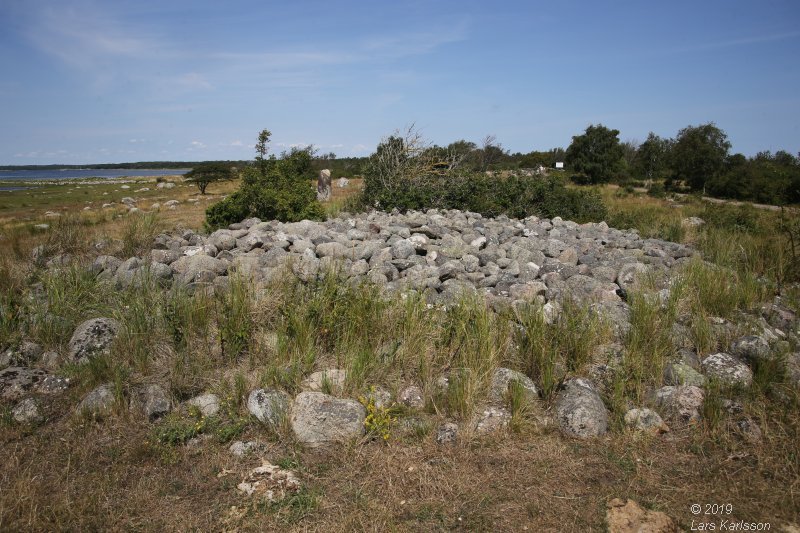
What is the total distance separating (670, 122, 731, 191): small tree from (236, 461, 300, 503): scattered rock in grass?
40.0m

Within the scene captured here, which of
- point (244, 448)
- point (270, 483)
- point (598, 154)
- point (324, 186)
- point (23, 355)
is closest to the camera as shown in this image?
point (270, 483)

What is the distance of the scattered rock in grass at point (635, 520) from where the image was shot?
2.82 metres

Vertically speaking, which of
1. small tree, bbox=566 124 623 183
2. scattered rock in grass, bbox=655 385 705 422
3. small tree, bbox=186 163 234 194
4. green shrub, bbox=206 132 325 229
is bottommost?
scattered rock in grass, bbox=655 385 705 422

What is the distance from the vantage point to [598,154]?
42438 mm

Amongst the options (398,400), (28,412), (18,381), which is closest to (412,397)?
(398,400)

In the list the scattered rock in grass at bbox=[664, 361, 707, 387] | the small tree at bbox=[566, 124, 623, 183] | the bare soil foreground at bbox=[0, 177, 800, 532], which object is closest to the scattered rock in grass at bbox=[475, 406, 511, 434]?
the bare soil foreground at bbox=[0, 177, 800, 532]

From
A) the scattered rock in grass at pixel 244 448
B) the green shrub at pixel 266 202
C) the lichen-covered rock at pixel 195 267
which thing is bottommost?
the scattered rock in grass at pixel 244 448

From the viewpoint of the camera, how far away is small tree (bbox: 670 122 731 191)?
36.6 metres

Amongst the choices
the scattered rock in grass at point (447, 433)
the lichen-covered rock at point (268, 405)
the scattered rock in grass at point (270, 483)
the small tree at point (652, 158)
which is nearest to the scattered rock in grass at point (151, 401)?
the lichen-covered rock at point (268, 405)

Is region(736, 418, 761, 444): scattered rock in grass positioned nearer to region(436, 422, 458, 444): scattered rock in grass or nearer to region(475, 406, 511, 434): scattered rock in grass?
region(475, 406, 511, 434): scattered rock in grass

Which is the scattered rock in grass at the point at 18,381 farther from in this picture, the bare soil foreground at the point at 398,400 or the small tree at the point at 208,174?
the small tree at the point at 208,174

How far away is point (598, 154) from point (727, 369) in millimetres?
41599

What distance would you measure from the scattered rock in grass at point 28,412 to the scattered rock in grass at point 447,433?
9.37 feet

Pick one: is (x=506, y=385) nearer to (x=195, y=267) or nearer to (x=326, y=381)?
(x=326, y=381)
